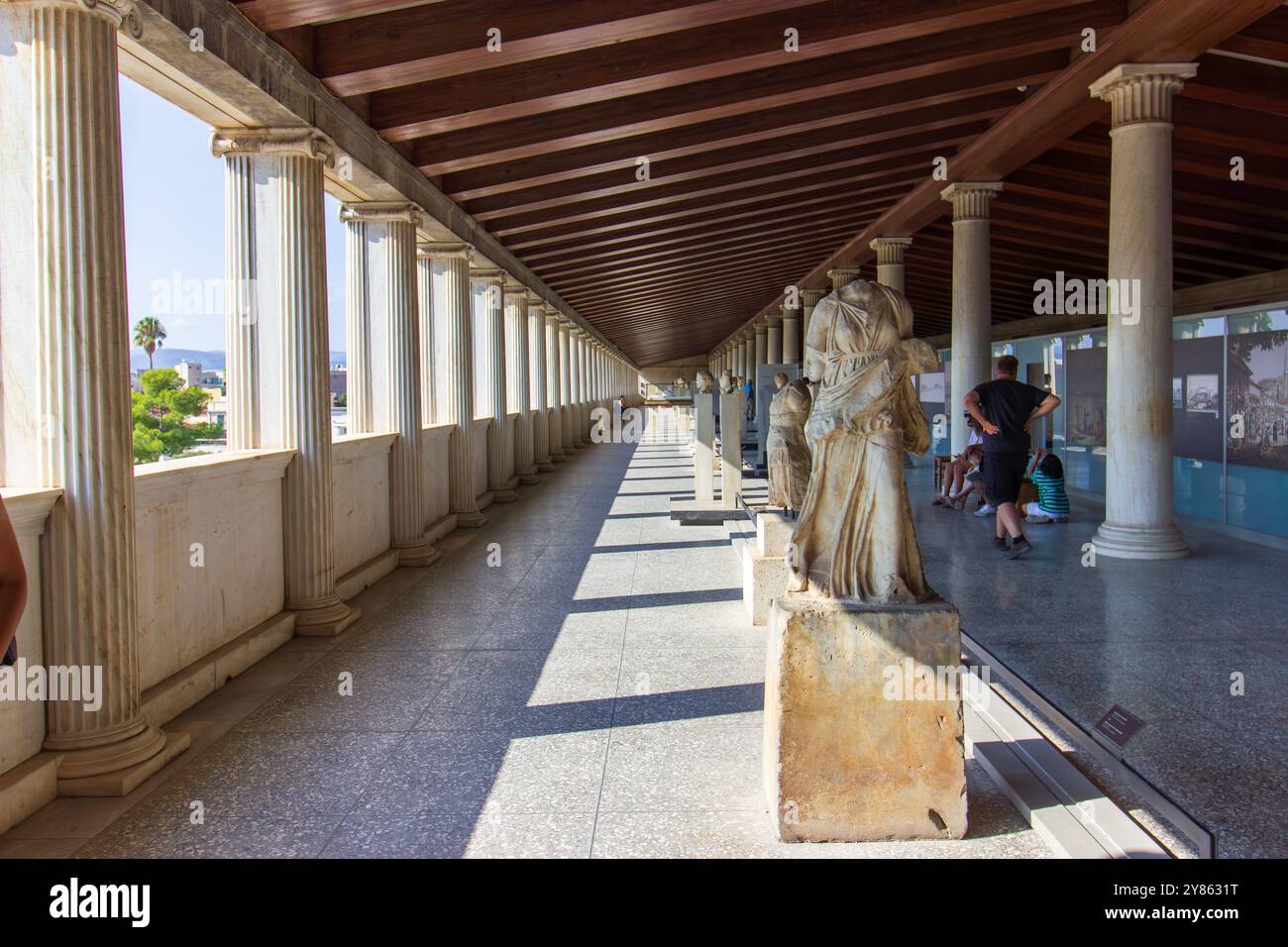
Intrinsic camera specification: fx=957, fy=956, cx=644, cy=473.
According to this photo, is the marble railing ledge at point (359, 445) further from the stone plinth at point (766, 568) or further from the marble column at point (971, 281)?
the marble column at point (971, 281)

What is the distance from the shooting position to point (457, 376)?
1286 cm

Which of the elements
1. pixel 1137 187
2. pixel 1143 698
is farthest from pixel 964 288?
pixel 1143 698

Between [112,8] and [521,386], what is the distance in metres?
14.5

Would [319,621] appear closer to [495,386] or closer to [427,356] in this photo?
[427,356]

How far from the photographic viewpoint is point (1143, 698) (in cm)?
506

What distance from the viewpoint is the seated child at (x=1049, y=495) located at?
11.7 meters

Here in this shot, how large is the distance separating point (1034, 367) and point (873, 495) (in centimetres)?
1180

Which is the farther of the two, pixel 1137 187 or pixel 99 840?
pixel 1137 187

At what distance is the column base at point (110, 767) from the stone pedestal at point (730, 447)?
890 centimetres

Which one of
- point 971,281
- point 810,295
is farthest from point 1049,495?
point 810,295

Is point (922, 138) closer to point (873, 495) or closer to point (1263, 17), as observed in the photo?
point (1263, 17)

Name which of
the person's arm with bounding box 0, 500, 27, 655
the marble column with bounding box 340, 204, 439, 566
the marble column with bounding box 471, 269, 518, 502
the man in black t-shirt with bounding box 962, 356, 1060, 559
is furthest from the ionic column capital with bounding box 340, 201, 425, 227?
the person's arm with bounding box 0, 500, 27, 655

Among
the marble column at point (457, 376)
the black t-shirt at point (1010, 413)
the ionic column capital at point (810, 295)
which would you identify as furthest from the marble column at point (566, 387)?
the black t-shirt at point (1010, 413)

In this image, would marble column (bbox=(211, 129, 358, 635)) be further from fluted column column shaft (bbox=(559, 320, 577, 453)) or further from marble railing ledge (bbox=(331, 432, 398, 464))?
fluted column column shaft (bbox=(559, 320, 577, 453))
